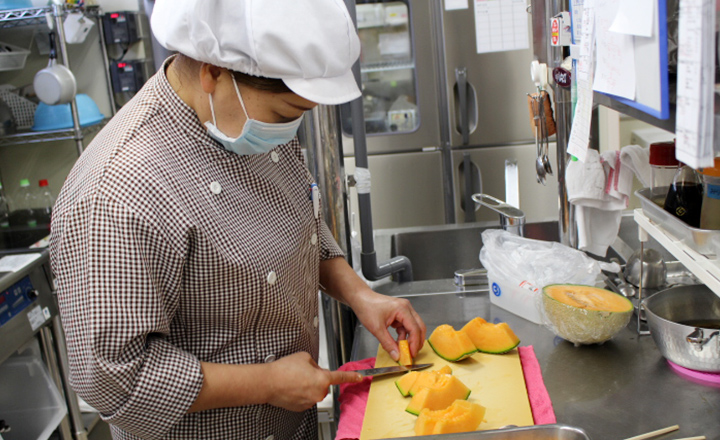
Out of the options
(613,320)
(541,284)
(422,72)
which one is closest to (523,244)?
(541,284)

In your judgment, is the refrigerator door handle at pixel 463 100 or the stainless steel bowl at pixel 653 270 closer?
the stainless steel bowl at pixel 653 270

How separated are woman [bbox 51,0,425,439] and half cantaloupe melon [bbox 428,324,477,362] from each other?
20 centimetres

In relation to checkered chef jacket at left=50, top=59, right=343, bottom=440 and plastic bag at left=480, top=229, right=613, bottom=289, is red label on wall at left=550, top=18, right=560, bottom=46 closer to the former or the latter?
plastic bag at left=480, top=229, right=613, bottom=289

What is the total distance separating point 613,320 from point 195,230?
779mm

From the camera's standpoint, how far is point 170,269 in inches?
38.3

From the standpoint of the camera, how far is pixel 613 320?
1243mm

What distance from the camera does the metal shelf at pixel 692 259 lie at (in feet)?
2.91

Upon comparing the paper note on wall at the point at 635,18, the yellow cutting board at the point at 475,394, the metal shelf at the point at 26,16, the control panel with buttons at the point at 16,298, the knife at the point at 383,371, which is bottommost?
the control panel with buttons at the point at 16,298

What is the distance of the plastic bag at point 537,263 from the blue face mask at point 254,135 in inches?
27.6

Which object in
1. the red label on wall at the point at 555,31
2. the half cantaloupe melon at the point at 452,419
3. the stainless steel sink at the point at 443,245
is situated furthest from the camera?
the stainless steel sink at the point at 443,245

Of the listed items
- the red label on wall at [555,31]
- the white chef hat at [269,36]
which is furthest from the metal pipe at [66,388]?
the red label on wall at [555,31]

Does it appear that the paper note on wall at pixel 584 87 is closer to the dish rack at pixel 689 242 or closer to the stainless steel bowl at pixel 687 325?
the dish rack at pixel 689 242

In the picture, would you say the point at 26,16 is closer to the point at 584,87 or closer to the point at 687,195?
the point at 584,87

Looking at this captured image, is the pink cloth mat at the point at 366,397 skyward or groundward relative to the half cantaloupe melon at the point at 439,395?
groundward
